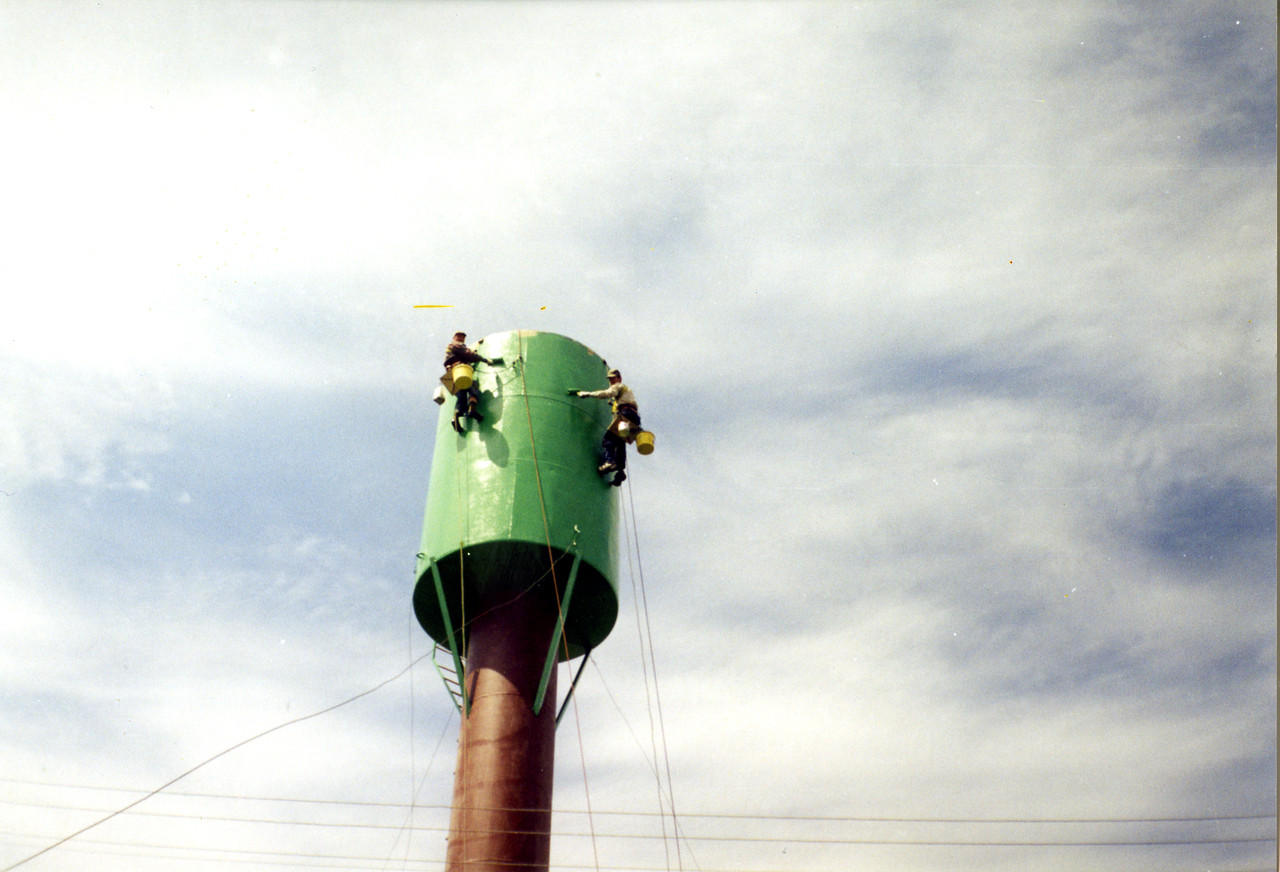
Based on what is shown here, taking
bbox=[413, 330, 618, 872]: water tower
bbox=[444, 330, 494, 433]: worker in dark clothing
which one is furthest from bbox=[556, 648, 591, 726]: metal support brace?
bbox=[444, 330, 494, 433]: worker in dark clothing

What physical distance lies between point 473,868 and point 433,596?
181 inches

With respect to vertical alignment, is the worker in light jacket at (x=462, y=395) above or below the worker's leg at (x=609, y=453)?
above

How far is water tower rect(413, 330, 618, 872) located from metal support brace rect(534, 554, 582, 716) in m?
0.03

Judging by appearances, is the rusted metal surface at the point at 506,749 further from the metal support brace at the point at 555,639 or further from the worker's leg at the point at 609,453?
the worker's leg at the point at 609,453

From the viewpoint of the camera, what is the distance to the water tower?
45.4 ft

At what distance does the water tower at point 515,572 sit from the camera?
13852 millimetres

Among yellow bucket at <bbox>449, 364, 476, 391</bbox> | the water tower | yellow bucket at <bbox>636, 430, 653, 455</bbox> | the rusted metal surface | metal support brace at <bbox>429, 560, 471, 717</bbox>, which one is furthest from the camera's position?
yellow bucket at <bbox>636, 430, 653, 455</bbox>

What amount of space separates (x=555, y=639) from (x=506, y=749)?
1867mm

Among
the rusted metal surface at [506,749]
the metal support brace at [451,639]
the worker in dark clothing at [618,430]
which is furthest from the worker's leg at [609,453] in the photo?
the metal support brace at [451,639]

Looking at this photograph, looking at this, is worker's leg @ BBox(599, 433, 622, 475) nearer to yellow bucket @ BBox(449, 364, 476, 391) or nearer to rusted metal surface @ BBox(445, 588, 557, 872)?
rusted metal surface @ BBox(445, 588, 557, 872)

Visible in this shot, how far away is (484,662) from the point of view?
15.1 metres

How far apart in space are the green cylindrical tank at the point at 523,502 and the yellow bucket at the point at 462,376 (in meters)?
0.58

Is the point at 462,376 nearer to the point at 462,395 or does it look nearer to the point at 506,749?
Result: the point at 462,395

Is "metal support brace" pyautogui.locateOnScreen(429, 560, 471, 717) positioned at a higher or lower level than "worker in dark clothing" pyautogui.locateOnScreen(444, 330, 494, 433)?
lower
